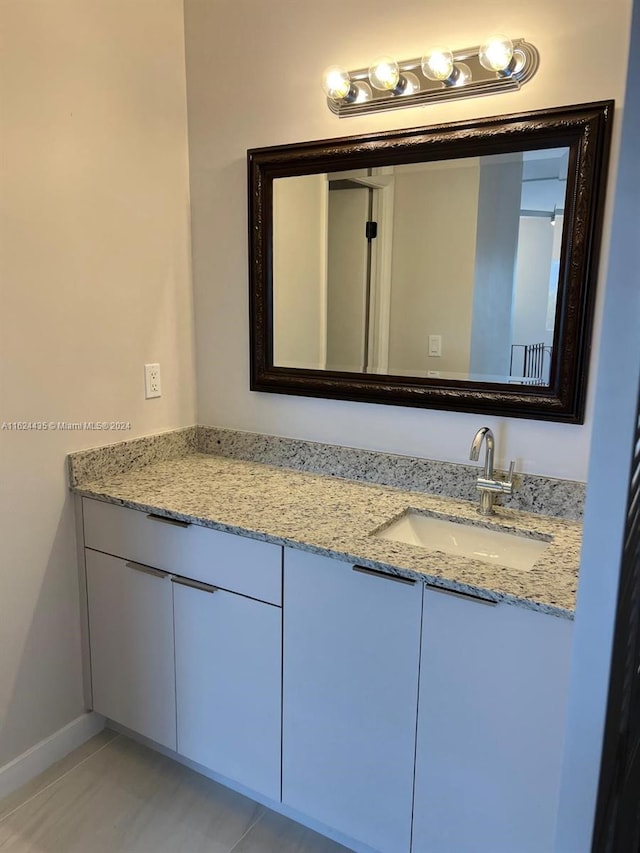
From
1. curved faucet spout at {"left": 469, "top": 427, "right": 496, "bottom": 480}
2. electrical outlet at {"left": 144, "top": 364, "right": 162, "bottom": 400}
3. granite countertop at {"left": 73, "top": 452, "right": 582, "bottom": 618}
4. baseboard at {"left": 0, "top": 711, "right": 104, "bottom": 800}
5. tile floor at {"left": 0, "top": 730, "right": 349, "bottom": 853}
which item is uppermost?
electrical outlet at {"left": 144, "top": 364, "right": 162, "bottom": 400}

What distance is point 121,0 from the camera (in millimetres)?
1859

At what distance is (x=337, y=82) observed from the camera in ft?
5.80

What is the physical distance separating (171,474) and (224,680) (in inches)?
27.2

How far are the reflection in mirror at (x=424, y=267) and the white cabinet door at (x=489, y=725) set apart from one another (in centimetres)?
71

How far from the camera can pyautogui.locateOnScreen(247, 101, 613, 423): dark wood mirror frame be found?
1528 millimetres

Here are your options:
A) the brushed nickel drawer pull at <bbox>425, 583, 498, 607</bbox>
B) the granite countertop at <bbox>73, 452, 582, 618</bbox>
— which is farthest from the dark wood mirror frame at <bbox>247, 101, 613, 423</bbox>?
the brushed nickel drawer pull at <bbox>425, 583, 498, 607</bbox>

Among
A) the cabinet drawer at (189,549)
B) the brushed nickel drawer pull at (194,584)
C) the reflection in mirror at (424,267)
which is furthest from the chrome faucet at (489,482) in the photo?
the brushed nickel drawer pull at (194,584)

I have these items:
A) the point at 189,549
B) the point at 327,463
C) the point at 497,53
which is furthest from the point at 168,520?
the point at 497,53

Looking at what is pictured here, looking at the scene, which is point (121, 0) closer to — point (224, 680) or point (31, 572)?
point (31, 572)

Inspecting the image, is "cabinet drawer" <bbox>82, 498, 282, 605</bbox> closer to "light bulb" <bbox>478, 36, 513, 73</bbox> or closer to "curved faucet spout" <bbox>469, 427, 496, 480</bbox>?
"curved faucet spout" <bbox>469, 427, 496, 480</bbox>

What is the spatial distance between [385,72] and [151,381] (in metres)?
1.21

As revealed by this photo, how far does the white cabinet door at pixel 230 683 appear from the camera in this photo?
1.61m

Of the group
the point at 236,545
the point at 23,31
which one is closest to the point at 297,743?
the point at 236,545

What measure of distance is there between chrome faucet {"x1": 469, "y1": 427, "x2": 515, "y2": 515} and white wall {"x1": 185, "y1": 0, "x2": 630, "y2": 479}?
7cm
